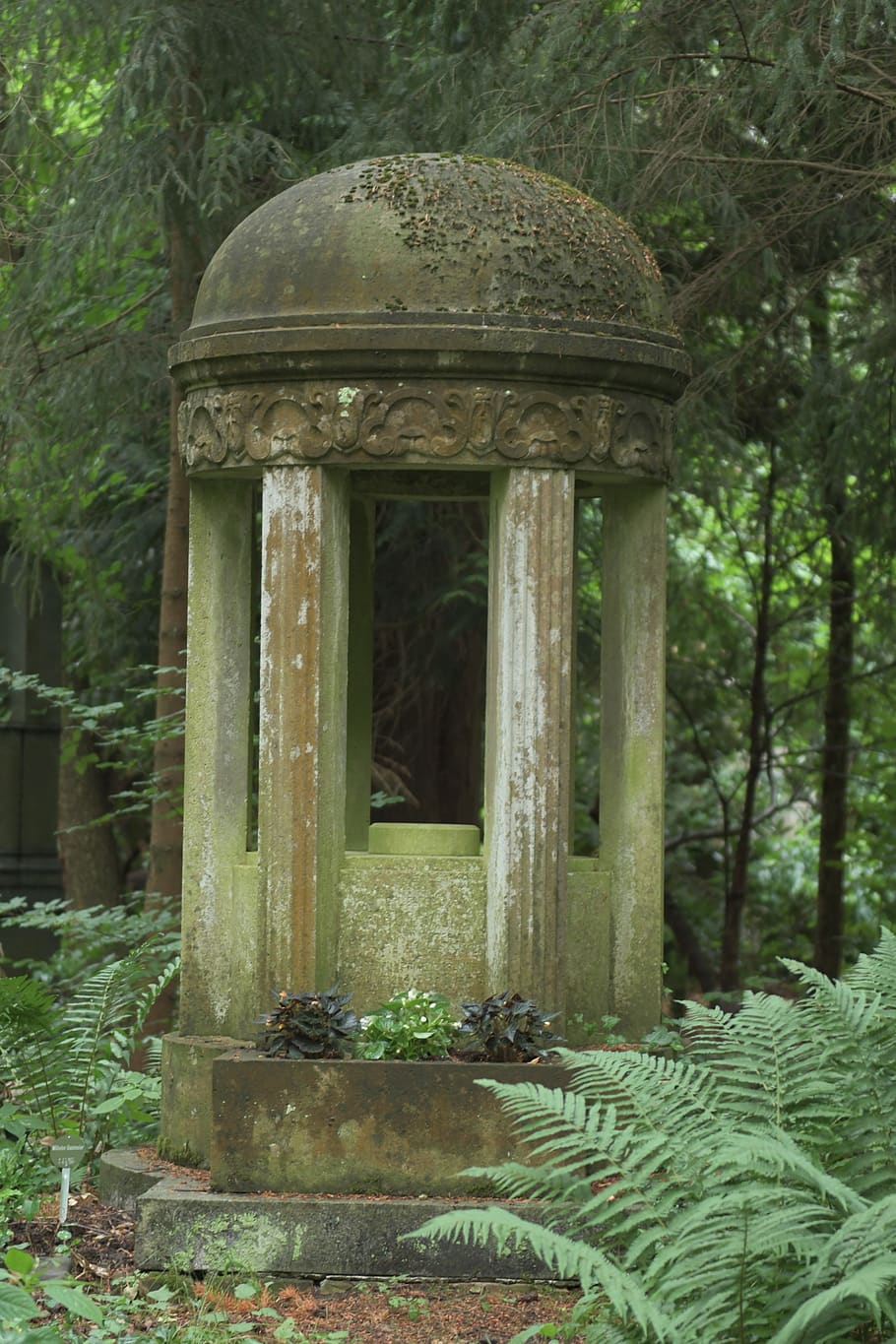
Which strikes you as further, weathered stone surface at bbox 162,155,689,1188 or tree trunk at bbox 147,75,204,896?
tree trunk at bbox 147,75,204,896

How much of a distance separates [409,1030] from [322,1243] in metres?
0.65

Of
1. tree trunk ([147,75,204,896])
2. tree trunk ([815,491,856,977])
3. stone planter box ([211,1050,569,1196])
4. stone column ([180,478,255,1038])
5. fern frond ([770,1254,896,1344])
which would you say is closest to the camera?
fern frond ([770,1254,896,1344])

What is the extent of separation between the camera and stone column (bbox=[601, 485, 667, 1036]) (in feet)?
19.5

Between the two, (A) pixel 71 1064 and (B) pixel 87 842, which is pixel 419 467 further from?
(B) pixel 87 842

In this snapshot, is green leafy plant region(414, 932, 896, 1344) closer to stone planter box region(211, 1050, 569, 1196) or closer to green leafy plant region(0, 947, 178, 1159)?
stone planter box region(211, 1050, 569, 1196)

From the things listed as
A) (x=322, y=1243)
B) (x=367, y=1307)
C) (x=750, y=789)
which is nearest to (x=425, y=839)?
(x=322, y=1243)

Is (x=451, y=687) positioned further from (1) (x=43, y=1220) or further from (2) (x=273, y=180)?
(1) (x=43, y=1220)

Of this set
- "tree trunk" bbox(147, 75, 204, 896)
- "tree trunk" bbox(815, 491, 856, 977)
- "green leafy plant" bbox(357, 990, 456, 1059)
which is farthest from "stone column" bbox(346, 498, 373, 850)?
"tree trunk" bbox(815, 491, 856, 977)

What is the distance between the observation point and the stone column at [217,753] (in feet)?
19.2

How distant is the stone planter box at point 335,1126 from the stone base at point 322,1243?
115 mm

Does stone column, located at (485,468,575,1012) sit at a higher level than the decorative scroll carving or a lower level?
lower

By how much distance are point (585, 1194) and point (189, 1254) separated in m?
1.25

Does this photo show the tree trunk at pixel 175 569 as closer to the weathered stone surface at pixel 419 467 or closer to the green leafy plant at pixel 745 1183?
the weathered stone surface at pixel 419 467

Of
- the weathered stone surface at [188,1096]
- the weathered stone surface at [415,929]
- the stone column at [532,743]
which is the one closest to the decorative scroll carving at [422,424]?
the stone column at [532,743]
